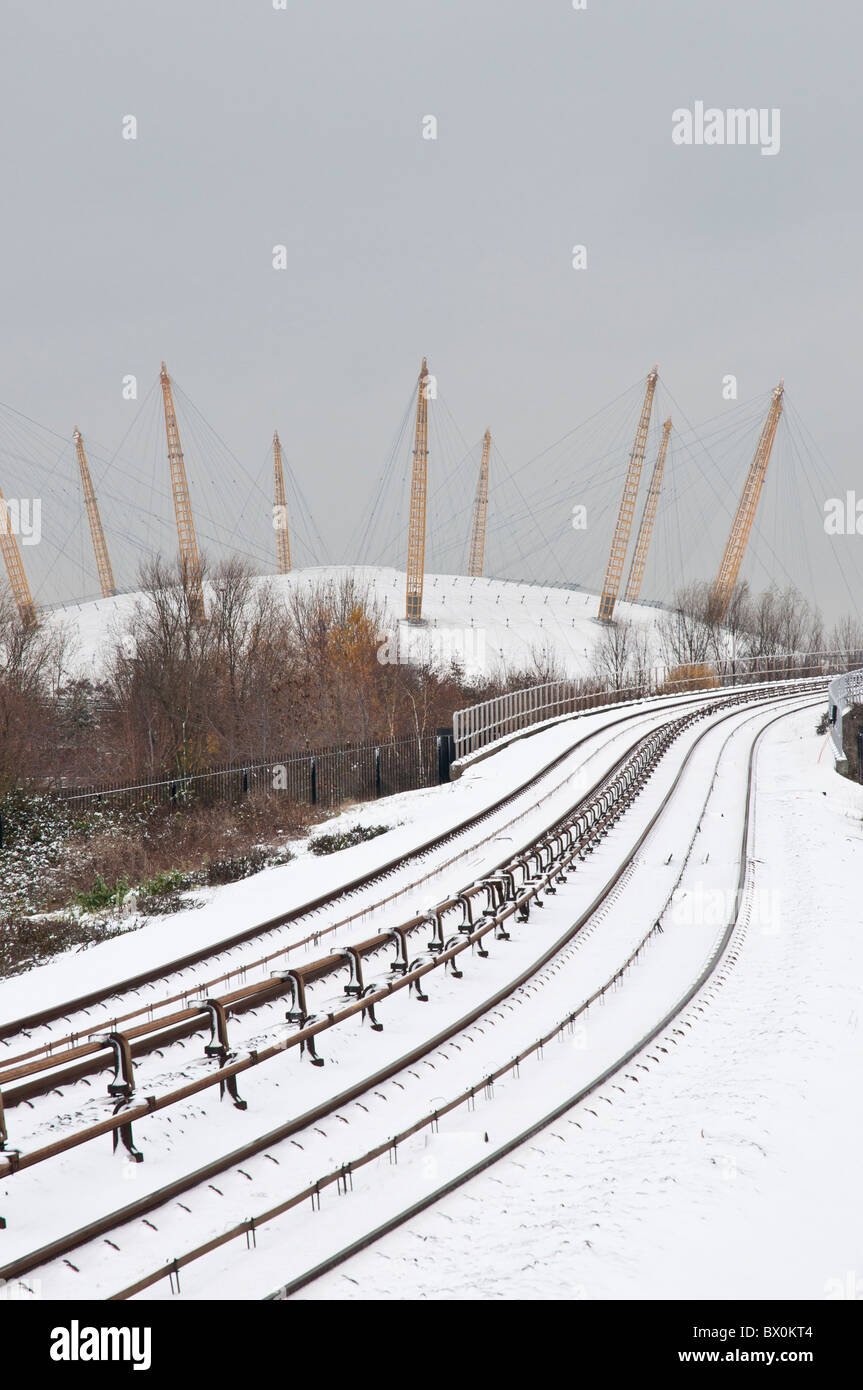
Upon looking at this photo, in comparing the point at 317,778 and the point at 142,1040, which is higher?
the point at 317,778

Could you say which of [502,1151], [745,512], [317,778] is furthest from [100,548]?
[502,1151]

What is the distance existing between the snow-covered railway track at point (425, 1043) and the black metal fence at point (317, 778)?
945cm

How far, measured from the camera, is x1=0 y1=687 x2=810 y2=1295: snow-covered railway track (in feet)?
20.8

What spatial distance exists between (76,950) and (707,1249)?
1091 cm

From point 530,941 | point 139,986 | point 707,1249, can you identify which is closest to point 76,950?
point 139,986

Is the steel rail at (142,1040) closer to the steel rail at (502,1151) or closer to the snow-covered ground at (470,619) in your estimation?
the steel rail at (502,1151)

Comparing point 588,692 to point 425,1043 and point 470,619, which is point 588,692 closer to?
point 425,1043

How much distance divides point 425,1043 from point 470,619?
279 feet

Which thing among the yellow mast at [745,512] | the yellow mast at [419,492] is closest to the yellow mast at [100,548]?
the yellow mast at [419,492]

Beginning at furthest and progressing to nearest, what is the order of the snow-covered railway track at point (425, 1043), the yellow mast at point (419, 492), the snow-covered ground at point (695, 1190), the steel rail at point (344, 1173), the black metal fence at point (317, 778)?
the yellow mast at point (419, 492), the black metal fence at point (317, 778), the snow-covered railway track at point (425, 1043), the snow-covered ground at point (695, 1190), the steel rail at point (344, 1173)

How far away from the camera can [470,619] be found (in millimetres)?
94062

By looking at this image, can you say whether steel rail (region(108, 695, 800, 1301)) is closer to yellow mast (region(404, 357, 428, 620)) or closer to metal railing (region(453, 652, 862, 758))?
metal railing (region(453, 652, 862, 758))

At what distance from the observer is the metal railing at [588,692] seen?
32.1 meters

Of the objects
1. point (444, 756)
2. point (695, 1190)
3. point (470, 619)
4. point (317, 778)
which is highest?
point (470, 619)
